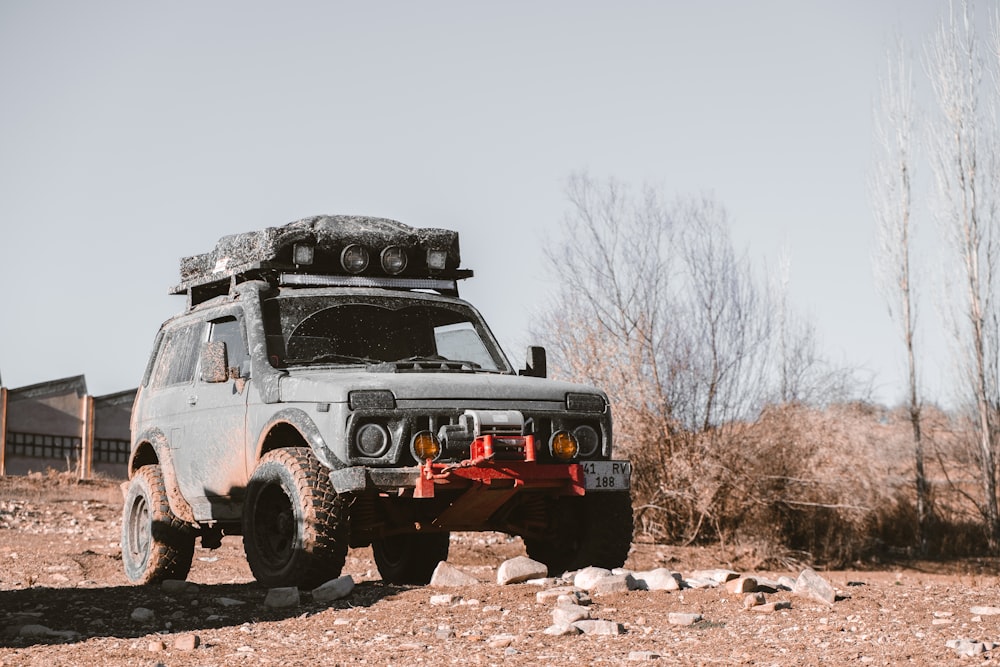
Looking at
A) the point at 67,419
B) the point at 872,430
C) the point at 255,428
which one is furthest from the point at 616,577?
the point at 67,419

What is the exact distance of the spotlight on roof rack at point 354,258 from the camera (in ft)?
30.6

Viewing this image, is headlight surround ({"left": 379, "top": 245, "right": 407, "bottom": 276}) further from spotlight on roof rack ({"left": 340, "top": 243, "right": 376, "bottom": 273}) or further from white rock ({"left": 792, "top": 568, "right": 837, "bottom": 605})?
white rock ({"left": 792, "top": 568, "right": 837, "bottom": 605})

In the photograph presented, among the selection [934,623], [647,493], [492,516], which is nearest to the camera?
[934,623]

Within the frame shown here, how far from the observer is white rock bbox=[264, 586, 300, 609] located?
772cm

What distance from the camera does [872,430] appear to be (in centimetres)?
2111

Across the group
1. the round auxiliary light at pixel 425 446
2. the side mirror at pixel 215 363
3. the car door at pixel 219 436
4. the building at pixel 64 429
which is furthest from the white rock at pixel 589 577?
the building at pixel 64 429

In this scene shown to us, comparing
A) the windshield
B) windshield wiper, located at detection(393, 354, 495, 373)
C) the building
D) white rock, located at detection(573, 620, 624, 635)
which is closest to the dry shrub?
the windshield

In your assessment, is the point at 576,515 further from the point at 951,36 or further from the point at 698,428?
the point at 951,36

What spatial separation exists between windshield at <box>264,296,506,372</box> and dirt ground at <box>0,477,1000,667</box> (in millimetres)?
1663

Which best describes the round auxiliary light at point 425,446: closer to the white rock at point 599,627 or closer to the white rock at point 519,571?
the white rock at point 519,571

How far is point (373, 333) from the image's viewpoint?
30.4 feet

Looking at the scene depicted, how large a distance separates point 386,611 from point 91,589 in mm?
2857

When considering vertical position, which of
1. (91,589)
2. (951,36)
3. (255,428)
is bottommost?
(91,589)

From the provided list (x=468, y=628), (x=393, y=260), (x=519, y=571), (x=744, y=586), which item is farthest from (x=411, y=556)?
(x=468, y=628)
